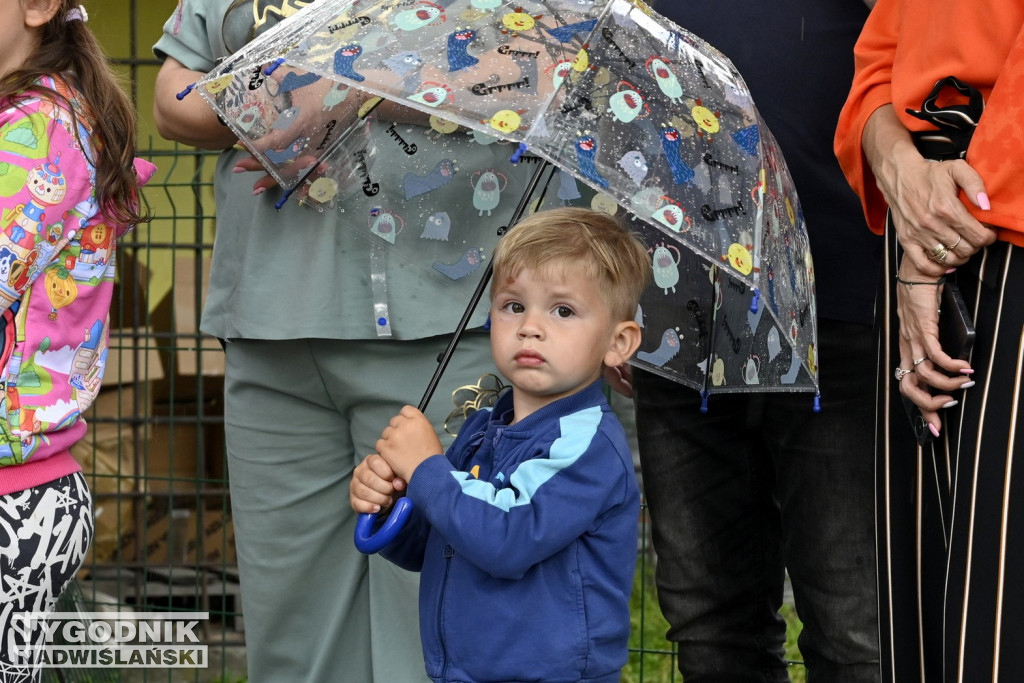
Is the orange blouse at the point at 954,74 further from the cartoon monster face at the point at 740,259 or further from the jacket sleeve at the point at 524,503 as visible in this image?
the jacket sleeve at the point at 524,503

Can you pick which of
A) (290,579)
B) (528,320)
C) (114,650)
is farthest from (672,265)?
(114,650)

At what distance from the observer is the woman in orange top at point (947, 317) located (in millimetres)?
1583

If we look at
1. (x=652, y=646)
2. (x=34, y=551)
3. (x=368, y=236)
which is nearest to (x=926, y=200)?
(x=368, y=236)

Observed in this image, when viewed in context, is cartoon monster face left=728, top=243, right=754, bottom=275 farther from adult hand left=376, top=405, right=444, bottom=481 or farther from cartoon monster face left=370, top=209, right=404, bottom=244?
cartoon monster face left=370, top=209, right=404, bottom=244

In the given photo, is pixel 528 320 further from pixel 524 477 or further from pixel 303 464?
pixel 303 464

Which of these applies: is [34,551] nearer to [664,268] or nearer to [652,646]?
[664,268]

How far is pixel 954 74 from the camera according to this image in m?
1.72

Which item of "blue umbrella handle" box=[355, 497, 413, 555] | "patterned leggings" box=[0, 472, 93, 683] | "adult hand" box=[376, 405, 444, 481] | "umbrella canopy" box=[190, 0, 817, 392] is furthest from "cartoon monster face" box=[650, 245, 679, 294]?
"patterned leggings" box=[0, 472, 93, 683]

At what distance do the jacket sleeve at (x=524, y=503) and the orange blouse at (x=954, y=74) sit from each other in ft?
2.07

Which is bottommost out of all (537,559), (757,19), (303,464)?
(303,464)

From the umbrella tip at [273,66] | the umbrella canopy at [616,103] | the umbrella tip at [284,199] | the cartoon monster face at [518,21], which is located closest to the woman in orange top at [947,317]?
the umbrella canopy at [616,103]

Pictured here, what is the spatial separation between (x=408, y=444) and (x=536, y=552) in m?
0.28

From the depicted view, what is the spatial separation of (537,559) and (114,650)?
2.48 meters

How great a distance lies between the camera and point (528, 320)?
2.01m
